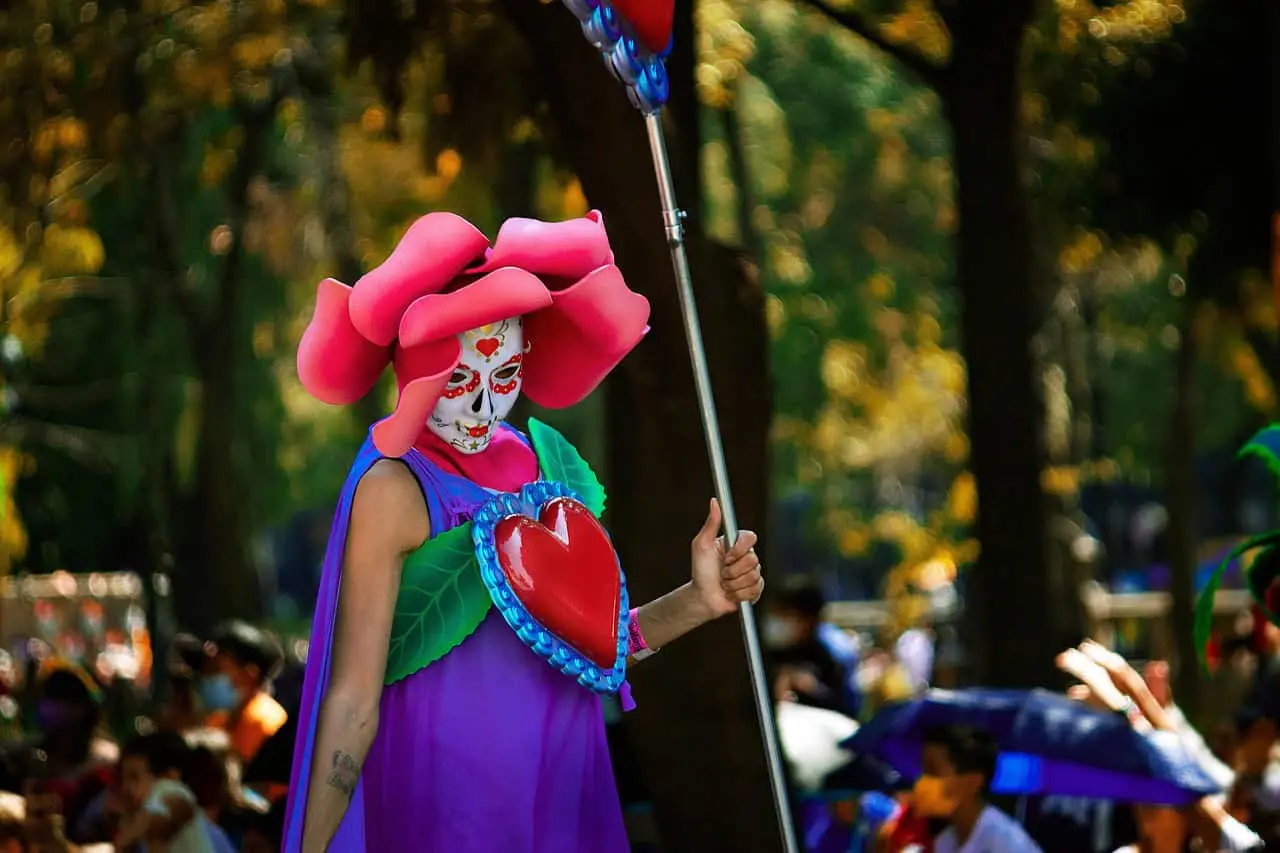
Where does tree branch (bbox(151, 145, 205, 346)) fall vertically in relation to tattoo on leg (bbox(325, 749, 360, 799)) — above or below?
below

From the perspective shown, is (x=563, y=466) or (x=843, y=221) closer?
(x=563, y=466)

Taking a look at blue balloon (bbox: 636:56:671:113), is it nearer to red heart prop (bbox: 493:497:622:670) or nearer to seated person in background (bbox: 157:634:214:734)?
red heart prop (bbox: 493:497:622:670)

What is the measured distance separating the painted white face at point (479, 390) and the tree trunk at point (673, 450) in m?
3.36

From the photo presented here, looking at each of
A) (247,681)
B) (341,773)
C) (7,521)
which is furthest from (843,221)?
(341,773)

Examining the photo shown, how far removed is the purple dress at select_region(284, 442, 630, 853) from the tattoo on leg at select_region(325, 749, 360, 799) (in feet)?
0.26

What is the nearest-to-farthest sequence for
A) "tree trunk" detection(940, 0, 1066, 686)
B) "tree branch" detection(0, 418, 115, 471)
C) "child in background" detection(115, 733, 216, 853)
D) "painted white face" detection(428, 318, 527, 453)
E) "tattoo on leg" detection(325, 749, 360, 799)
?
"tattoo on leg" detection(325, 749, 360, 799), "painted white face" detection(428, 318, 527, 453), "child in background" detection(115, 733, 216, 853), "tree trunk" detection(940, 0, 1066, 686), "tree branch" detection(0, 418, 115, 471)

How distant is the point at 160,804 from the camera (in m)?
8.00

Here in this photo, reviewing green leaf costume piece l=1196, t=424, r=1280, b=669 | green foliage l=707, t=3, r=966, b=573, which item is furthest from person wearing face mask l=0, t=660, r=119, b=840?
green foliage l=707, t=3, r=966, b=573

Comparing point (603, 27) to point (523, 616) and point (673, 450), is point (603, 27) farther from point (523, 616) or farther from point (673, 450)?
point (673, 450)

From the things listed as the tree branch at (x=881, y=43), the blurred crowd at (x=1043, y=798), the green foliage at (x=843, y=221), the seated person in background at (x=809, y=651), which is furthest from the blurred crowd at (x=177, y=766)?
the green foliage at (x=843, y=221)

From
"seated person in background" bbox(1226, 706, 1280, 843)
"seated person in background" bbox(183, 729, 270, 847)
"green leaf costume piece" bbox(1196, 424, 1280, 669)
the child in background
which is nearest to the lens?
"green leaf costume piece" bbox(1196, 424, 1280, 669)

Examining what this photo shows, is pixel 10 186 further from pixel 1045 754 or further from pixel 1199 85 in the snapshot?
pixel 1199 85

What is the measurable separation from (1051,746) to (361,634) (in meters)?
4.12

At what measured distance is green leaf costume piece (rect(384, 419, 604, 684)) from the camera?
15.3ft
